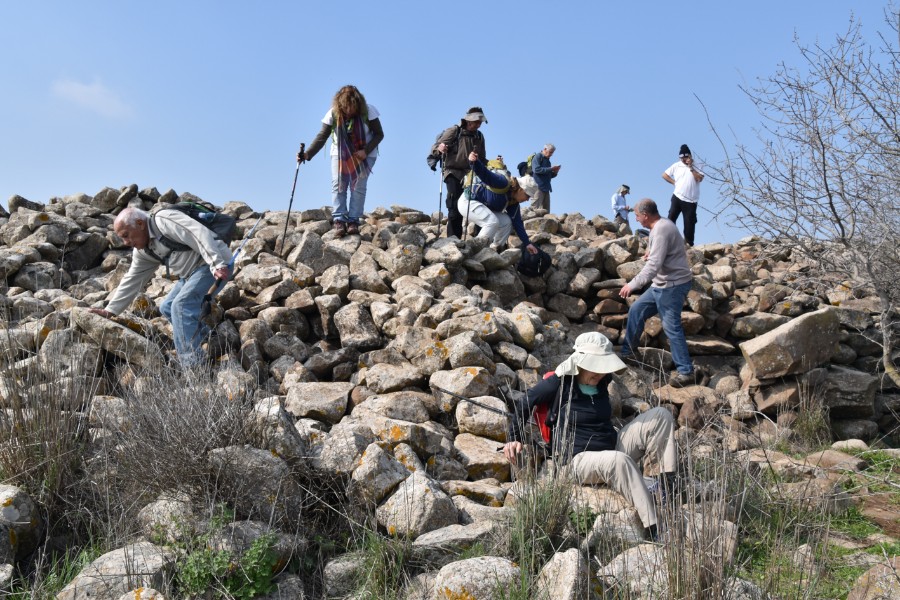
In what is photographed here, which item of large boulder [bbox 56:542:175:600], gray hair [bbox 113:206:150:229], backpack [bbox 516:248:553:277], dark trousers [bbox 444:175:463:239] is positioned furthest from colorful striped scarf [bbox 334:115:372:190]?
large boulder [bbox 56:542:175:600]

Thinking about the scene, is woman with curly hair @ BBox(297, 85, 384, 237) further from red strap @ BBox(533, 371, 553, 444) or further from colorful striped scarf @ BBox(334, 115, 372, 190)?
red strap @ BBox(533, 371, 553, 444)

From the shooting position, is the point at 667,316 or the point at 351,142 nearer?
the point at 667,316

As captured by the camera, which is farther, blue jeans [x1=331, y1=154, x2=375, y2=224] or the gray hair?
blue jeans [x1=331, y1=154, x2=375, y2=224]

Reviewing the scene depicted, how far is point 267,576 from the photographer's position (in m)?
4.10

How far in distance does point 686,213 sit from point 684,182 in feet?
2.21

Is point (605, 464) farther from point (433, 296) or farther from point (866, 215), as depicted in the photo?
point (866, 215)

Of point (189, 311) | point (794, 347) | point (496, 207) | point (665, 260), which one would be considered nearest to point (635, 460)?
point (665, 260)

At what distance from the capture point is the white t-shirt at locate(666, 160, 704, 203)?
12.0 m

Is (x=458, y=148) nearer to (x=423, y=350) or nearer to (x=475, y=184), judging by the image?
(x=475, y=184)

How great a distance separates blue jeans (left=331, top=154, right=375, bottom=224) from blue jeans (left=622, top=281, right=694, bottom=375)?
404 centimetres

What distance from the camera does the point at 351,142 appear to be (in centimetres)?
997

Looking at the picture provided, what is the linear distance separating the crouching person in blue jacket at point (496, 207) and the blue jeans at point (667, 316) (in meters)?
2.04

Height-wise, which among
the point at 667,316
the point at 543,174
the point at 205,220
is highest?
the point at 543,174

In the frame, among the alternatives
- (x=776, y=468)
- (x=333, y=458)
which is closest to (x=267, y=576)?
(x=333, y=458)
